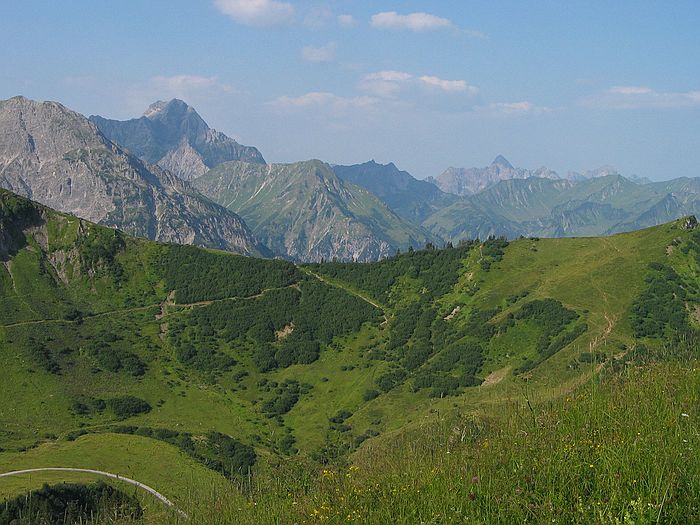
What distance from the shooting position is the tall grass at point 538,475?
33.3ft

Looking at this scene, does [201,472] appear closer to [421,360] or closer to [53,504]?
[53,504]

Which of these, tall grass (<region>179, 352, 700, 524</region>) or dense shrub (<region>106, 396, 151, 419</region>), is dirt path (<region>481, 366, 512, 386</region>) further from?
tall grass (<region>179, 352, 700, 524</region>)

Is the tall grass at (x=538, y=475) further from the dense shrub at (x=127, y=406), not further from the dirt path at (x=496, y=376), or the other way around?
the dense shrub at (x=127, y=406)

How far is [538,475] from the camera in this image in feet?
37.9

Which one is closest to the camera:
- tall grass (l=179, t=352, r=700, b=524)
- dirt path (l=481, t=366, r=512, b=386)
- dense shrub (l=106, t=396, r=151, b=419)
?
tall grass (l=179, t=352, r=700, b=524)

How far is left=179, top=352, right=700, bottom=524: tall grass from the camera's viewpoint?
10156 millimetres

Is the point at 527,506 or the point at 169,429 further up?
the point at 527,506

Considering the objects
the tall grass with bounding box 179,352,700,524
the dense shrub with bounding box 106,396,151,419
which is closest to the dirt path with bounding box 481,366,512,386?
the dense shrub with bounding box 106,396,151,419

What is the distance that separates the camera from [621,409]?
15.1m

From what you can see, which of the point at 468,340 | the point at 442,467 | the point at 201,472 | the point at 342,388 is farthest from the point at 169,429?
the point at 442,467

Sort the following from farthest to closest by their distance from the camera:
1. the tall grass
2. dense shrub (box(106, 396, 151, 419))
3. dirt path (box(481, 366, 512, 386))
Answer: dense shrub (box(106, 396, 151, 419)) → dirt path (box(481, 366, 512, 386)) → the tall grass

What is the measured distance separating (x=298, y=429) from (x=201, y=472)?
60828mm

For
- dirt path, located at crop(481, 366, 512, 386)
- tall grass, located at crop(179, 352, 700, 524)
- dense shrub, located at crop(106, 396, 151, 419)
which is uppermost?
tall grass, located at crop(179, 352, 700, 524)

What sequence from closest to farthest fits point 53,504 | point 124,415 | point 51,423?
point 53,504 → point 51,423 → point 124,415
